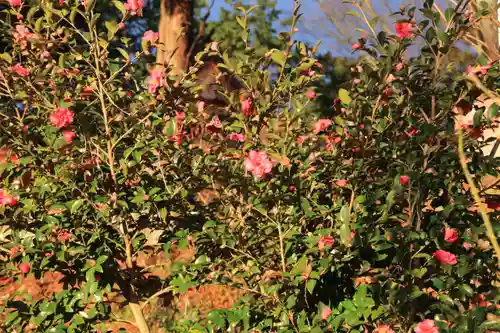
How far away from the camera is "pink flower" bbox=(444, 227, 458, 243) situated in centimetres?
303

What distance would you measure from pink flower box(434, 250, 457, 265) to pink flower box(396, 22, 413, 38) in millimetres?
1023

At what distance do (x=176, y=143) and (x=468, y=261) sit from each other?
5.06 ft

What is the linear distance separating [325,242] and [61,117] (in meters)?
1.35

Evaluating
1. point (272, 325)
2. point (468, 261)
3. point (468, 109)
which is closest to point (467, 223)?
point (468, 261)

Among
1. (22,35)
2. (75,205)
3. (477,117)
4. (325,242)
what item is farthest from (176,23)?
(477,117)

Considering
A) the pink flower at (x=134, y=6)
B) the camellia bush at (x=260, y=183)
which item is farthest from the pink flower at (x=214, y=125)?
the pink flower at (x=134, y=6)

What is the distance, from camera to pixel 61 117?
313 cm

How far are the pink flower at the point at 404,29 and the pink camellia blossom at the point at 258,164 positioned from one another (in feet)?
2.88

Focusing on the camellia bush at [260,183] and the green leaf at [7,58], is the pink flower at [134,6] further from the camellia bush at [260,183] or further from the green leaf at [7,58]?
the green leaf at [7,58]

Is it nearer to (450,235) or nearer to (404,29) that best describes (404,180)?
(450,235)

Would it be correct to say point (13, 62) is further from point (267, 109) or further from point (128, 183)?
point (267, 109)

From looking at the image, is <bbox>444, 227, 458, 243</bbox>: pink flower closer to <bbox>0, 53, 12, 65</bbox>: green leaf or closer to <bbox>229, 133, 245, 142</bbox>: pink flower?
<bbox>229, 133, 245, 142</bbox>: pink flower

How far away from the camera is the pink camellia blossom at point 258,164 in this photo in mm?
3014

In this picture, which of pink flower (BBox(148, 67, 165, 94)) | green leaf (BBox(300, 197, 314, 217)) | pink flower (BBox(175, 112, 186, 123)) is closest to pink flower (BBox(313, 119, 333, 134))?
green leaf (BBox(300, 197, 314, 217))
